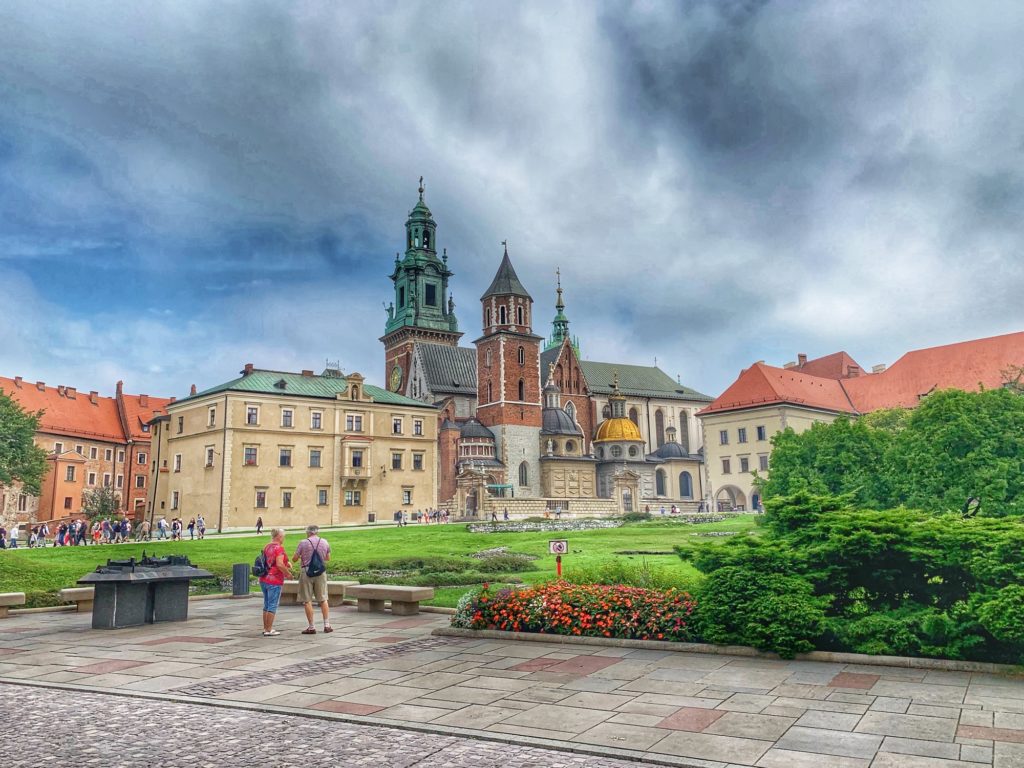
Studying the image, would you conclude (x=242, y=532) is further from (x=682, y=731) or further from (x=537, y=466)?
(x=682, y=731)

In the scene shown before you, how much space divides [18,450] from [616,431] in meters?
54.4

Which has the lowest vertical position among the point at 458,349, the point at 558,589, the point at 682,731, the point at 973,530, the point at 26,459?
the point at 682,731

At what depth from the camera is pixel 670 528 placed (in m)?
49.7

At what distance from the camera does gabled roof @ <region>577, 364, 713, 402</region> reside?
99.5m

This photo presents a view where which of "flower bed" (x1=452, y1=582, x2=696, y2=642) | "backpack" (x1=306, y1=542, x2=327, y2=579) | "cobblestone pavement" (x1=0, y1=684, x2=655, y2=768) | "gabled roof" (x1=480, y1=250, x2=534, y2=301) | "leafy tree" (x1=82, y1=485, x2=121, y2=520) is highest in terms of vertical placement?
"gabled roof" (x1=480, y1=250, x2=534, y2=301)

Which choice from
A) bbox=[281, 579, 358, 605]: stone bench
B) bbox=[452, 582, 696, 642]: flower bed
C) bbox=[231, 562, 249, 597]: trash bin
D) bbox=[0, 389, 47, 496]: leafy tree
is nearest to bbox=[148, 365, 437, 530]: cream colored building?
bbox=[0, 389, 47, 496]: leafy tree

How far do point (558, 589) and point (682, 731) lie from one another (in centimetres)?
602

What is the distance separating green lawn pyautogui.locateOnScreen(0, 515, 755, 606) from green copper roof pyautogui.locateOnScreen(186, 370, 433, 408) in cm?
1804

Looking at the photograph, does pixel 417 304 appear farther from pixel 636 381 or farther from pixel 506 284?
pixel 636 381

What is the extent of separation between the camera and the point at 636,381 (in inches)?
4067

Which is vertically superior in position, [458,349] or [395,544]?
[458,349]

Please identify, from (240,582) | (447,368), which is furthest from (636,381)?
(240,582)

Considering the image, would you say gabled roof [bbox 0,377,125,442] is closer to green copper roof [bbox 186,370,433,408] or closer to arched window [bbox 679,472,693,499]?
green copper roof [bbox 186,370,433,408]

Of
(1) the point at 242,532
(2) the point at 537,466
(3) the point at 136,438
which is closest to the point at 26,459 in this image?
(1) the point at 242,532
